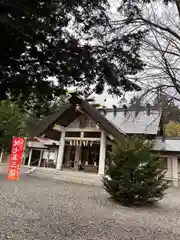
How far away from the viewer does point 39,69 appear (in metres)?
2.73

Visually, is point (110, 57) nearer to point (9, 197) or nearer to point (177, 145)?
point (9, 197)

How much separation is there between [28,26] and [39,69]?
596 millimetres

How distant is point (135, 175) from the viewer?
293 inches

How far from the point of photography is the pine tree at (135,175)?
23.9ft

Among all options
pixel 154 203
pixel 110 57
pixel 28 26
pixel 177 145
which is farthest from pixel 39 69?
pixel 177 145

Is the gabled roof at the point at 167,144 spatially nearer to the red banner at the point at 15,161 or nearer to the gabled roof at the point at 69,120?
the gabled roof at the point at 69,120

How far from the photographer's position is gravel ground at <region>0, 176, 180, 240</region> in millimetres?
4234

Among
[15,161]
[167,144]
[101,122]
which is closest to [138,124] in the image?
[167,144]

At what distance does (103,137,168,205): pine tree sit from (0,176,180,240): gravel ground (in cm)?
44

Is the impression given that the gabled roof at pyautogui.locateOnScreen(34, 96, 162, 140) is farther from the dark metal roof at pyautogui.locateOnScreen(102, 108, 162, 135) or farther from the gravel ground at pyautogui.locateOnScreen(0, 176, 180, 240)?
the gravel ground at pyautogui.locateOnScreen(0, 176, 180, 240)

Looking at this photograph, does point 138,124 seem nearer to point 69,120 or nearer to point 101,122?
point 101,122

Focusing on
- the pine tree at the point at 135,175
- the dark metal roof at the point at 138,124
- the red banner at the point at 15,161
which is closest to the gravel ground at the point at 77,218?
the pine tree at the point at 135,175

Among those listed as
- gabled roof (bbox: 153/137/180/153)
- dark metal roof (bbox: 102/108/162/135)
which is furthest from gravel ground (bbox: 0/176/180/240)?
gabled roof (bbox: 153/137/180/153)

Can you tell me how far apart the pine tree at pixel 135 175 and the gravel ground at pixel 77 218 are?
1.43 feet
